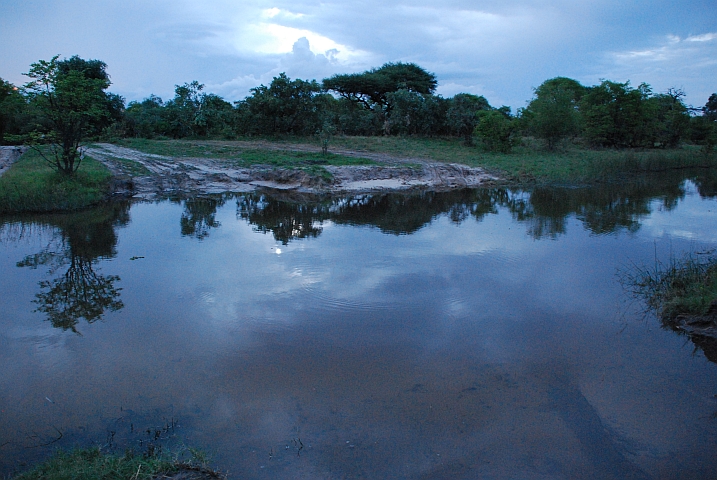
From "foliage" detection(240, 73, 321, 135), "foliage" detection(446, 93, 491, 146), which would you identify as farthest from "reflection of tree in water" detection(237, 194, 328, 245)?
"foliage" detection(446, 93, 491, 146)

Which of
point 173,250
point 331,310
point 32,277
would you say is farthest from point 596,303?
point 32,277

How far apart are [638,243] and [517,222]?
320cm

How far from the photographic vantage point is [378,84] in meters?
35.6

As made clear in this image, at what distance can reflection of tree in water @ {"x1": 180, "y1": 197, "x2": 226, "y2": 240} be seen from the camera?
39.5 feet

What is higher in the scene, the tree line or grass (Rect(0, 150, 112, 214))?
the tree line

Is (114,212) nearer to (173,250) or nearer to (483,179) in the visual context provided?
(173,250)

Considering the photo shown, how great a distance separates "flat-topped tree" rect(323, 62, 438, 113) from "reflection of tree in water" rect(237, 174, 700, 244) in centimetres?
1781

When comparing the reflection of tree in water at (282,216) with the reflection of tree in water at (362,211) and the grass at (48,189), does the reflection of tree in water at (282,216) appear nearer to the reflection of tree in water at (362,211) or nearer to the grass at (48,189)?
the reflection of tree in water at (362,211)

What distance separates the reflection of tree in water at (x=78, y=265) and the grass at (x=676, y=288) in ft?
24.5

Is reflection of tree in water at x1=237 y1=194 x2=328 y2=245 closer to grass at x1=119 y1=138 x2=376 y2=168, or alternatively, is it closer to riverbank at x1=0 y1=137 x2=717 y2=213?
riverbank at x1=0 y1=137 x2=717 y2=213

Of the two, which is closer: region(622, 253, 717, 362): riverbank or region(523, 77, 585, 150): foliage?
region(622, 253, 717, 362): riverbank

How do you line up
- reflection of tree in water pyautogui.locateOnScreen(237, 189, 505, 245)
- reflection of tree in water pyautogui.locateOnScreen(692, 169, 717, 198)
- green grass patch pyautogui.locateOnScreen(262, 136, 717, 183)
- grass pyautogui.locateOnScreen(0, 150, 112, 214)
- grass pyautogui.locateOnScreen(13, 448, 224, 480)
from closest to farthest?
grass pyautogui.locateOnScreen(13, 448, 224, 480) < reflection of tree in water pyautogui.locateOnScreen(237, 189, 505, 245) < grass pyautogui.locateOnScreen(0, 150, 112, 214) < reflection of tree in water pyautogui.locateOnScreen(692, 169, 717, 198) < green grass patch pyautogui.locateOnScreen(262, 136, 717, 183)

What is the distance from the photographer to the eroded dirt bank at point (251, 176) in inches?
720

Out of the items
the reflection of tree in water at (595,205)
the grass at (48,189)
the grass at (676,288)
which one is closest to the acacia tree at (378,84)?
the reflection of tree in water at (595,205)
